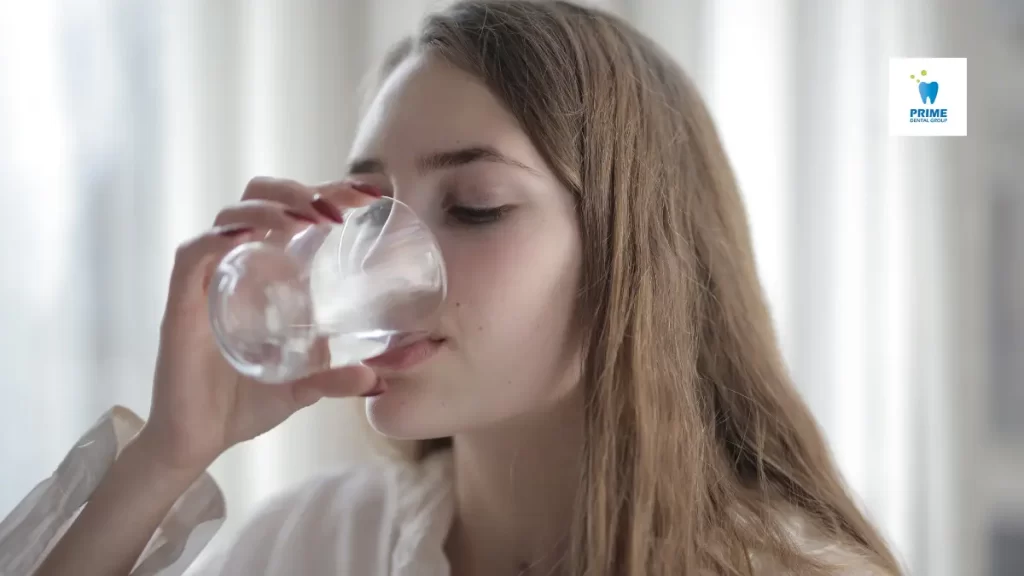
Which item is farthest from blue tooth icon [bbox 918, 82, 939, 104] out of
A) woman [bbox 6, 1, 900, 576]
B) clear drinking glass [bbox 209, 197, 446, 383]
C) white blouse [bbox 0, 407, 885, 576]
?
clear drinking glass [bbox 209, 197, 446, 383]

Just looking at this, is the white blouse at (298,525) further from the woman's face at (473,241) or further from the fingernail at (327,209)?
the fingernail at (327,209)

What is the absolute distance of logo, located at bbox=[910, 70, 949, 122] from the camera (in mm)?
1104

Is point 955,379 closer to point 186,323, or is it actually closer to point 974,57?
point 974,57

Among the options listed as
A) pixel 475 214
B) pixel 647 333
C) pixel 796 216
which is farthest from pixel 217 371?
pixel 796 216

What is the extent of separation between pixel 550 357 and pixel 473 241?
13 centimetres

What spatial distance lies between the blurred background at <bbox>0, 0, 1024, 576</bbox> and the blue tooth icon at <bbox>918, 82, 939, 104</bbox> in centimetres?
5

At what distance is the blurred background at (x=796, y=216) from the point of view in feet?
3.63

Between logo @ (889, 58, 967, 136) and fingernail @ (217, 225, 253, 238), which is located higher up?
logo @ (889, 58, 967, 136)

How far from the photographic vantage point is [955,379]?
1.11m

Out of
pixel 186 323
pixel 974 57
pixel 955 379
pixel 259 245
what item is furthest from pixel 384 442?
pixel 974 57

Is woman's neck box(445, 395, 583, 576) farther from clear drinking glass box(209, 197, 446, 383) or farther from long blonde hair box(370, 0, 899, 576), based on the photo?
clear drinking glass box(209, 197, 446, 383)

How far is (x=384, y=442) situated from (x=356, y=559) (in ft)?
0.59

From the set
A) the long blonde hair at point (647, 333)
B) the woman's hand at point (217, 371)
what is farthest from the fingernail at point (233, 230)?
the long blonde hair at point (647, 333)

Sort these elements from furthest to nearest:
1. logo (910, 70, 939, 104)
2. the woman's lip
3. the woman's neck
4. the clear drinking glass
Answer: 1. logo (910, 70, 939, 104)
2. the woman's neck
3. the woman's lip
4. the clear drinking glass
